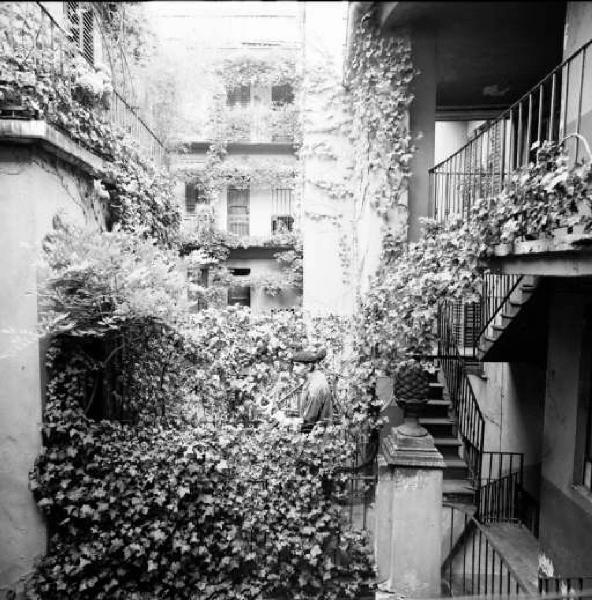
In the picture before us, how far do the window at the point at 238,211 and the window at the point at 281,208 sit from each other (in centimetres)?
114

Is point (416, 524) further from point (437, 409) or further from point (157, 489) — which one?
point (437, 409)

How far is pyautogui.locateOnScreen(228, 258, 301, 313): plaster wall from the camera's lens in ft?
57.5

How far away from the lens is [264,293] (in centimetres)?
1753

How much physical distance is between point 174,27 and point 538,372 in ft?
29.6

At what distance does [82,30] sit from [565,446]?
32.5 feet

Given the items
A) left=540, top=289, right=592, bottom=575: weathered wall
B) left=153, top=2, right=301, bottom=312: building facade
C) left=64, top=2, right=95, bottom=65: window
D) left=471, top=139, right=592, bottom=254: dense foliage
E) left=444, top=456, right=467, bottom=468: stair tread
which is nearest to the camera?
left=471, top=139, right=592, bottom=254: dense foliage

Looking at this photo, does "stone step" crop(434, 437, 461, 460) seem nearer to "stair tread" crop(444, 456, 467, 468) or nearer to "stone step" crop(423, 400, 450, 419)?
"stair tread" crop(444, 456, 467, 468)

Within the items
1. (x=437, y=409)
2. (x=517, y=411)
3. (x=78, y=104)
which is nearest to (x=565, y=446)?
(x=437, y=409)

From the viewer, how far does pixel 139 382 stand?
6.49 meters

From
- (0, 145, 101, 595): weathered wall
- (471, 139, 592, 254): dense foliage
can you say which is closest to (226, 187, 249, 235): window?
(0, 145, 101, 595): weathered wall

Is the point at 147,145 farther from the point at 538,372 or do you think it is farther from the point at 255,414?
the point at 538,372

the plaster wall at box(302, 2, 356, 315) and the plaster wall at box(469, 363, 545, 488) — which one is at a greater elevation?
the plaster wall at box(302, 2, 356, 315)

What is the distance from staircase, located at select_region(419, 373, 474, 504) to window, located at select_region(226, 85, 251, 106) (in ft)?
45.7

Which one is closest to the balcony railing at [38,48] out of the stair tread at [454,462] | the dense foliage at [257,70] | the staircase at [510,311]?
the staircase at [510,311]
